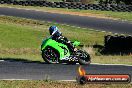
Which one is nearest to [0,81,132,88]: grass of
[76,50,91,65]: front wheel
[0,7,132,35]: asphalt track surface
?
[76,50,91,65]: front wheel

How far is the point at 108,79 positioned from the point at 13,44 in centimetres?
1911

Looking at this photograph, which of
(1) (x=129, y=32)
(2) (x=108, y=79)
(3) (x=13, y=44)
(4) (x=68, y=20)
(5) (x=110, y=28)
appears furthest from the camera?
(4) (x=68, y=20)

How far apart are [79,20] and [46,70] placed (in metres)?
26.4

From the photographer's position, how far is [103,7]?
47688 mm

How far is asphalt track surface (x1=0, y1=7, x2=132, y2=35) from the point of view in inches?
1437

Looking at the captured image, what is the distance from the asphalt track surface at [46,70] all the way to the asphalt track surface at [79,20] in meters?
19.8

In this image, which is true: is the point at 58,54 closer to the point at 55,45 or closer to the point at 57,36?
the point at 55,45

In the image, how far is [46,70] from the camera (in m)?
13.9

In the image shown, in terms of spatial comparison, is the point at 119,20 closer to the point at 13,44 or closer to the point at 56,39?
the point at 13,44

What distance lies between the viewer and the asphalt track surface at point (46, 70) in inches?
507

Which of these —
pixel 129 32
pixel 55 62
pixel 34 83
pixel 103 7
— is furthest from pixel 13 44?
pixel 103 7

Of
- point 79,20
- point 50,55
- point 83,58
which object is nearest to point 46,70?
point 50,55

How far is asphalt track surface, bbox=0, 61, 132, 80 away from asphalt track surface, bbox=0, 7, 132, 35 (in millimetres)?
19771

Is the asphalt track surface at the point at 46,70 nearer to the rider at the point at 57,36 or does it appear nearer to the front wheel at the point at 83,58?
the front wheel at the point at 83,58
